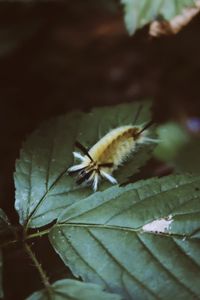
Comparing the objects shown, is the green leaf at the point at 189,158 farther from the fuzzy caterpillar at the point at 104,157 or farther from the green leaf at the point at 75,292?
the green leaf at the point at 75,292

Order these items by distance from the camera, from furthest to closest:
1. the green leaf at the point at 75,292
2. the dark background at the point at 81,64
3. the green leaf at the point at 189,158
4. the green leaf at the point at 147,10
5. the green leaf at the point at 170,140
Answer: the dark background at the point at 81,64, the green leaf at the point at 170,140, the green leaf at the point at 189,158, the green leaf at the point at 147,10, the green leaf at the point at 75,292

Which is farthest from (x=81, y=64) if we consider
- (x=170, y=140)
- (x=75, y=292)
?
(x=75, y=292)

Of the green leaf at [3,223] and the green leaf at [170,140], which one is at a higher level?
the green leaf at [3,223]

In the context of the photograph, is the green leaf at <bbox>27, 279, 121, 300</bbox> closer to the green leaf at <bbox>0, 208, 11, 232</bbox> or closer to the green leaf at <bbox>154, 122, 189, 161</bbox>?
the green leaf at <bbox>0, 208, 11, 232</bbox>

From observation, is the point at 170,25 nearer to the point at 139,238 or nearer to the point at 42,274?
the point at 139,238

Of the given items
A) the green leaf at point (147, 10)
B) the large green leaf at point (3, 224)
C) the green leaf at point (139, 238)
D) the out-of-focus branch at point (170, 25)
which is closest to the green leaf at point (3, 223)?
the large green leaf at point (3, 224)
